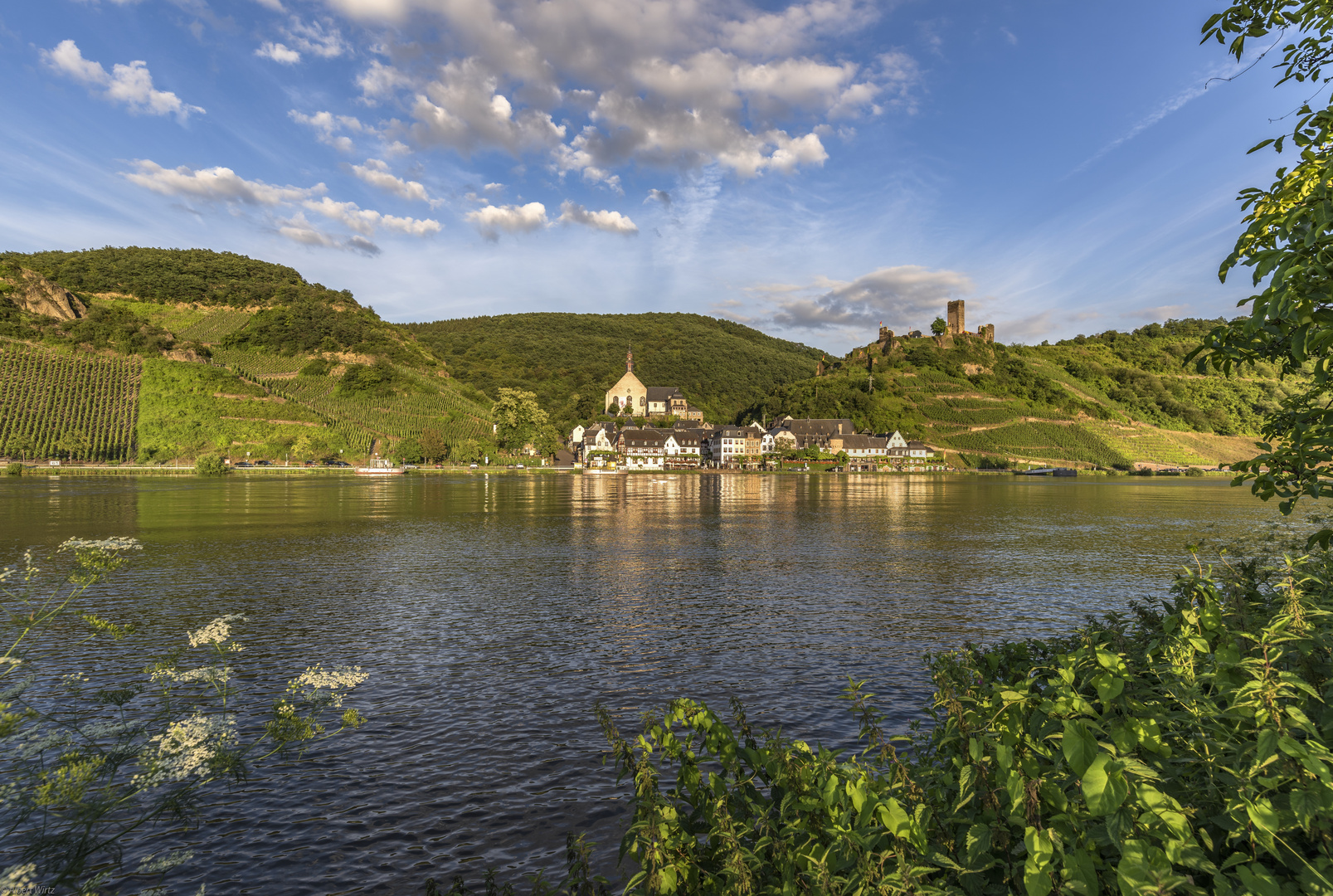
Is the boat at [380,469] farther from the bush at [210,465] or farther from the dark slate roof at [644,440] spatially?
the dark slate roof at [644,440]

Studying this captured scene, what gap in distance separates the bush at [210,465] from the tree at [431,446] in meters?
45.5

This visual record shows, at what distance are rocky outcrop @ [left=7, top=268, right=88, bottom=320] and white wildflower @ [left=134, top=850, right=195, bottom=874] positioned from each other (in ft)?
682

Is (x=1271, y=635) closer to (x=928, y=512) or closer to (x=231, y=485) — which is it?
(x=928, y=512)

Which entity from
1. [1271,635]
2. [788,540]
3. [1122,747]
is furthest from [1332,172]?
[788,540]

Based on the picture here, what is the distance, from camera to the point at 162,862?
18.3ft

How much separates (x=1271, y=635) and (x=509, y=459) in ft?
541

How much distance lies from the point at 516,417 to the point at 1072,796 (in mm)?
153511

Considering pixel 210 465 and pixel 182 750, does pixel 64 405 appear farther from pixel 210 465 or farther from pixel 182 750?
pixel 182 750

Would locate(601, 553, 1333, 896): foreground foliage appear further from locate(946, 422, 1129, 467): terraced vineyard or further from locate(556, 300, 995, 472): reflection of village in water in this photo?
locate(946, 422, 1129, 467): terraced vineyard

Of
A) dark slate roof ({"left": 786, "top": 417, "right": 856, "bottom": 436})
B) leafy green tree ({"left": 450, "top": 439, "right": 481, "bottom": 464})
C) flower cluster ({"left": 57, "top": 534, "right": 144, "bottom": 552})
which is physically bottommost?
flower cluster ({"left": 57, "top": 534, "right": 144, "bottom": 552})

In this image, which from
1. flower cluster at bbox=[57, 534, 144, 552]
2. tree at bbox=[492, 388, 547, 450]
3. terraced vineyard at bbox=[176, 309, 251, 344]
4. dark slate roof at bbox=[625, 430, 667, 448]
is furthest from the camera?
terraced vineyard at bbox=[176, 309, 251, 344]

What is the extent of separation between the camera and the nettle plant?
19.4 feet

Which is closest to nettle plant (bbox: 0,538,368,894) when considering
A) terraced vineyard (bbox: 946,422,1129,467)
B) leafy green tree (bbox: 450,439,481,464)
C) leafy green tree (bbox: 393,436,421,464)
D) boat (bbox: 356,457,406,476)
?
boat (bbox: 356,457,406,476)

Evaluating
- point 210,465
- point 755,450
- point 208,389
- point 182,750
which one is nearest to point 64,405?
point 208,389
